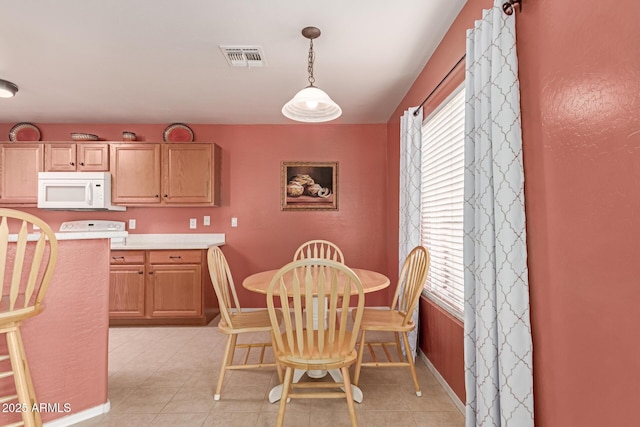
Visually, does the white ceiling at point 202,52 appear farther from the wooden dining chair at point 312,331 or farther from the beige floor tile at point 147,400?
the beige floor tile at point 147,400

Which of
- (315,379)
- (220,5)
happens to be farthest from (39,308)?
(220,5)

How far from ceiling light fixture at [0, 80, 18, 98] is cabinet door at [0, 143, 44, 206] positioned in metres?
0.93

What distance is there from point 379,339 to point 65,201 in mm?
3698

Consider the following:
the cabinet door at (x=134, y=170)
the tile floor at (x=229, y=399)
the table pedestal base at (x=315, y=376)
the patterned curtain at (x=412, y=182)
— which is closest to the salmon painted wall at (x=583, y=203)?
the tile floor at (x=229, y=399)

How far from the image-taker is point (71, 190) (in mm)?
3689

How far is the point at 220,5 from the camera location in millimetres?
1916

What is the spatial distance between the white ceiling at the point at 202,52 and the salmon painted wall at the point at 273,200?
1.55ft

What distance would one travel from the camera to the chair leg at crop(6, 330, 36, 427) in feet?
4.51

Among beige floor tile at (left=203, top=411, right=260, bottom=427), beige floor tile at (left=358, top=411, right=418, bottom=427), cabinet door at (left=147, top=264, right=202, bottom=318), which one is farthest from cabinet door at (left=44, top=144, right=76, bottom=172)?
beige floor tile at (left=358, top=411, right=418, bottom=427)

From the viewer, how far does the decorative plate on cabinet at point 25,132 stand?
13.0 feet

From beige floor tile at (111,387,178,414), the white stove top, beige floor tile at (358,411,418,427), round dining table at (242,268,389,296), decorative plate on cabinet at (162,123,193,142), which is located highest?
decorative plate on cabinet at (162,123,193,142)

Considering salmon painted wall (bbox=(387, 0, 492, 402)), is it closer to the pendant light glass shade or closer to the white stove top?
the pendant light glass shade

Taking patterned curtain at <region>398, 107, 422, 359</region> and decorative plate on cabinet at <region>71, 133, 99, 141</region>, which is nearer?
patterned curtain at <region>398, 107, 422, 359</region>

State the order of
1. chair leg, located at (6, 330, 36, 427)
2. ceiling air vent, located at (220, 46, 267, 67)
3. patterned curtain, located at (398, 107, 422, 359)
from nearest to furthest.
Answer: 1. chair leg, located at (6, 330, 36, 427)
2. ceiling air vent, located at (220, 46, 267, 67)
3. patterned curtain, located at (398, 107, 422, 359)
